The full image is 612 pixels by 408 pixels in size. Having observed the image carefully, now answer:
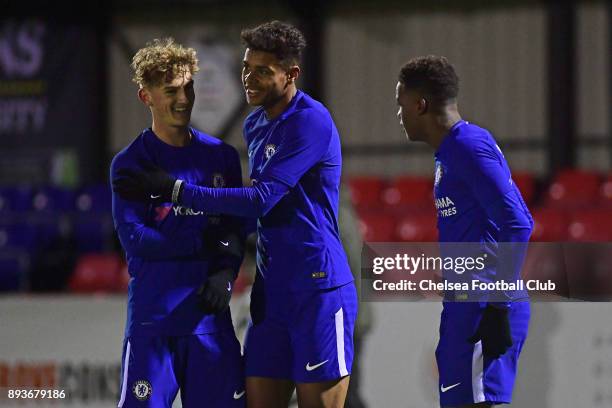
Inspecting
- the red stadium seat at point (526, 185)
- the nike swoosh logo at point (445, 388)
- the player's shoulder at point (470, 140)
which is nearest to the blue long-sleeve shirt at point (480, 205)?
the player's shoulder at point (470, 140)

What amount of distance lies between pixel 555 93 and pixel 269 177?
28.9ft

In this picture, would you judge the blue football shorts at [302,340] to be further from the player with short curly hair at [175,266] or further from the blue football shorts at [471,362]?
the blue football shorts at [471,362]

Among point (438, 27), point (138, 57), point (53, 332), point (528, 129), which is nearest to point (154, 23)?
point (438, 27)

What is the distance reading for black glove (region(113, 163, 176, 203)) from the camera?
10.2 ft

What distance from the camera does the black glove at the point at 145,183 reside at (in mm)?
3123

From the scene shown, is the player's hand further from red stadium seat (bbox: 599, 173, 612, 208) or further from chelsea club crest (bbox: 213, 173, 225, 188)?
red stadium seat (bbox: 599, 173, 612, 208)

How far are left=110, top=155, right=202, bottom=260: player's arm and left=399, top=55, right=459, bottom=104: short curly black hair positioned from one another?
93 centimetres

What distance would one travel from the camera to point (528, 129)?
1196 centimetres

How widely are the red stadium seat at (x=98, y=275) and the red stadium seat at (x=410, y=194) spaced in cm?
301

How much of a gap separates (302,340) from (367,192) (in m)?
7.60

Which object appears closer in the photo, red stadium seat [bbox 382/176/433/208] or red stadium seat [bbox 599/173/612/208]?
red stadium seat [bbox 599/173/612/208]

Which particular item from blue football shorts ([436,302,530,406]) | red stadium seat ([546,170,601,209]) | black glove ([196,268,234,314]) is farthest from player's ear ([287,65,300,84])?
red stadium seat ([546,170,601,209])

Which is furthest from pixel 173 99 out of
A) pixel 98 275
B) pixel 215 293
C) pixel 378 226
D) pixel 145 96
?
pixel 378 226

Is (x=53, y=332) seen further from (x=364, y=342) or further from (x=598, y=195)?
(x=598, y=195)
